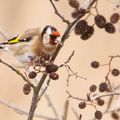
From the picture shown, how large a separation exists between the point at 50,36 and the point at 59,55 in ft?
6.74

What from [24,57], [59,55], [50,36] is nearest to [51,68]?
[50,36]

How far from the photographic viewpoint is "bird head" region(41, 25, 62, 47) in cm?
256

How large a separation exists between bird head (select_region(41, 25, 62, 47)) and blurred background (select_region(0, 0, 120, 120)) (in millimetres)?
1336

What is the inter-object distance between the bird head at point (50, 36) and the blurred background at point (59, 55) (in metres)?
1.34

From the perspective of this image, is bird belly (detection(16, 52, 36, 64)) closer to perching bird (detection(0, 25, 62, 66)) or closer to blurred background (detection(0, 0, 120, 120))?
perching bird (detection(0, 25, 62, 66))

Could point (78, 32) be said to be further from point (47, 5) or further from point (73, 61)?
point (47, 5)

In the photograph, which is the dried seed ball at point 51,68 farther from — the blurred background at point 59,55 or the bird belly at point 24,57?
the blurred background at point 59,55

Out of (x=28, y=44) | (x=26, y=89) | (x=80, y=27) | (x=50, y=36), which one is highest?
(x=28, y=44)

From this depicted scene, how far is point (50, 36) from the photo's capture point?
2604 mm

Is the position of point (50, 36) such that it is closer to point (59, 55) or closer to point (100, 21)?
point (100, 21)

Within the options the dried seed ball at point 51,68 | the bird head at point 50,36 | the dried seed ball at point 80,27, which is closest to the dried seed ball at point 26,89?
the dried seed ball at point 51,68

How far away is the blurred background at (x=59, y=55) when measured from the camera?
4344 millimetres

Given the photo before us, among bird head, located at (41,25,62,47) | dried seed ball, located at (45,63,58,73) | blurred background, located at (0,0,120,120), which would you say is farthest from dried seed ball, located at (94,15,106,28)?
blurred background, located at (0,0,120,120)

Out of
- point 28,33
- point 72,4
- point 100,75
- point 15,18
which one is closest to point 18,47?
point 28,33
